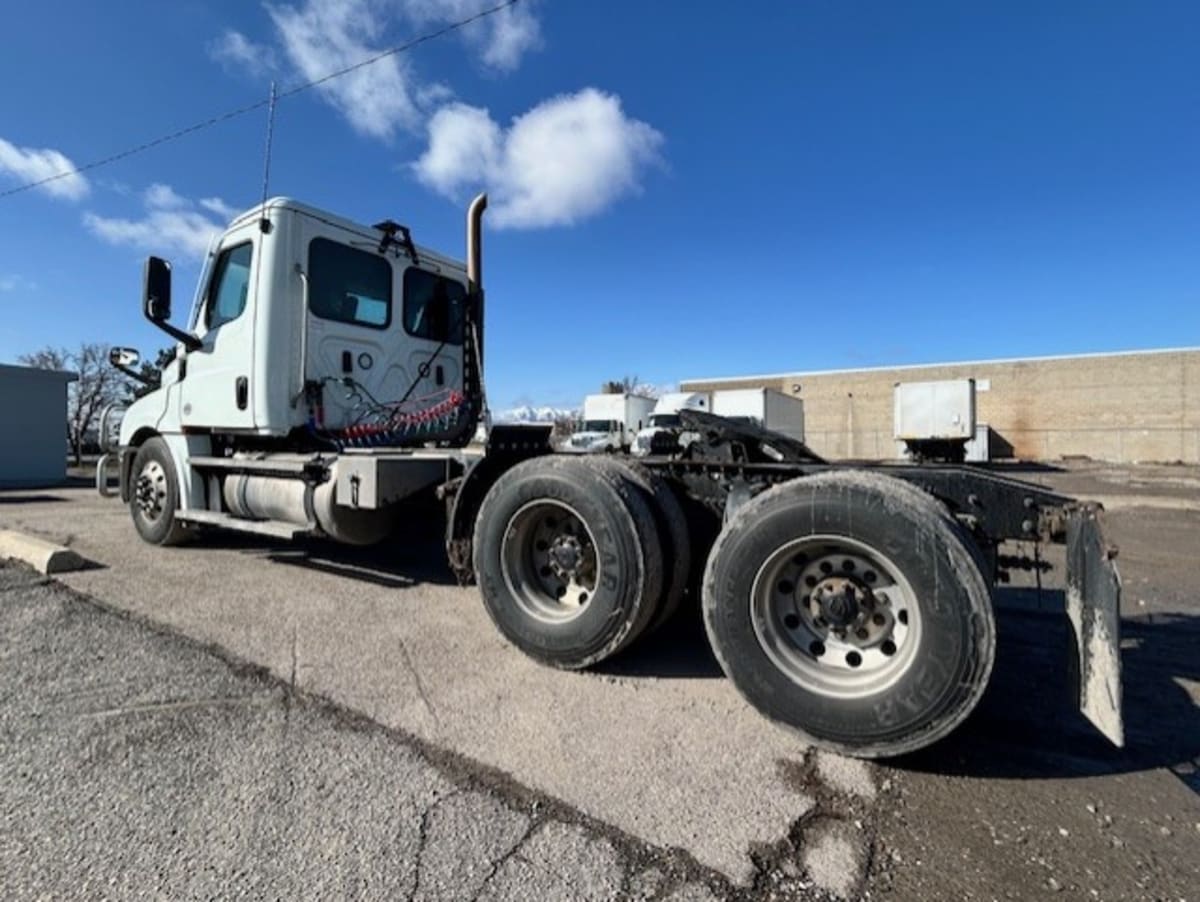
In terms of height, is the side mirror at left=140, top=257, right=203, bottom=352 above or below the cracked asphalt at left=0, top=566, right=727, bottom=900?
above

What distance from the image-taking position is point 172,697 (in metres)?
3.21

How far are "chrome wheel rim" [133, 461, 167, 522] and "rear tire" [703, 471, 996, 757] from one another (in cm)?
635

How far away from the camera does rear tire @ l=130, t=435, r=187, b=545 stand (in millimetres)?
6617

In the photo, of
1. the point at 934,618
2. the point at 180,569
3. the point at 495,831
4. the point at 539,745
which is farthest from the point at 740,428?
the point at 180,569

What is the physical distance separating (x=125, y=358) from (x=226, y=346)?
1.93 meters

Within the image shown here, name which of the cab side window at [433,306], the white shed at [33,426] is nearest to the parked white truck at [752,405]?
the cab side window at [433,306]

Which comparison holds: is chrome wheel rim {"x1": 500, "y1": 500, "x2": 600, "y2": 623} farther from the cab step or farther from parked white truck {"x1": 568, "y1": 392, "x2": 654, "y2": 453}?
parked white truck {"x1": 568, "y1": 392, "x2": 654, "y2": 453}

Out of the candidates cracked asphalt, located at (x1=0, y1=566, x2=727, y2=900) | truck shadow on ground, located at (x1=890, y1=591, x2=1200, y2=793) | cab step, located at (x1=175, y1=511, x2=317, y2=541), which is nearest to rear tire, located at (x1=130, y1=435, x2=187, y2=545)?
cab step, located at (x1=175, y1=511, x2=317, y2=541)

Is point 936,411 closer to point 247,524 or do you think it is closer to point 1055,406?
point 1055,406

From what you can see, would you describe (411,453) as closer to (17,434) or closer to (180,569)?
(180,569)

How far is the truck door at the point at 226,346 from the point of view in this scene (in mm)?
5738

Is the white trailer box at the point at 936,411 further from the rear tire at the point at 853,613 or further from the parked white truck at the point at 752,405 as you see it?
the rear tire at the point at 853,613

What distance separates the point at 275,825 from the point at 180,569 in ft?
15.2

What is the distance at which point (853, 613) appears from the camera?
284 centimetres
